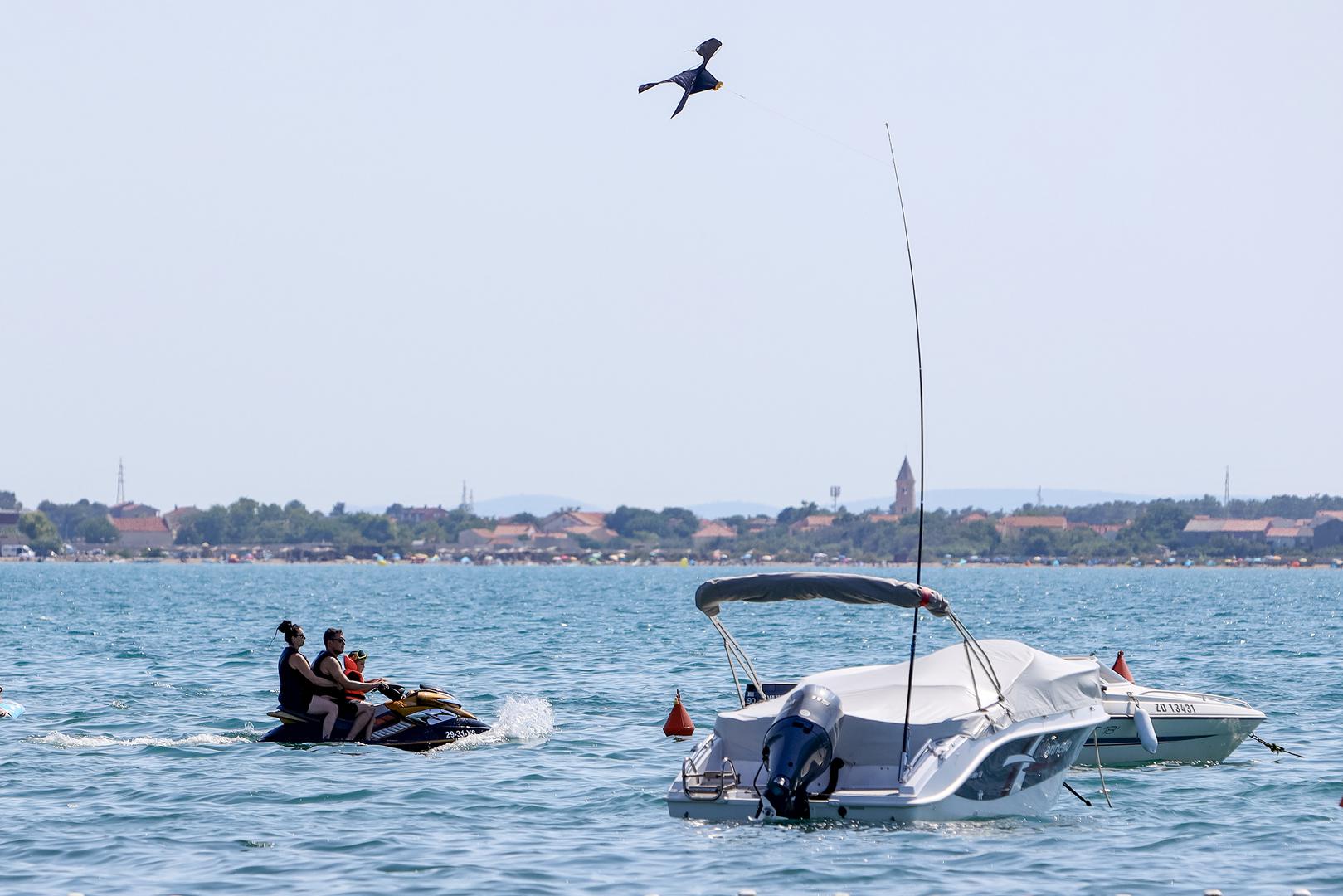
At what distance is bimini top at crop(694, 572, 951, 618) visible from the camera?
17.5 m

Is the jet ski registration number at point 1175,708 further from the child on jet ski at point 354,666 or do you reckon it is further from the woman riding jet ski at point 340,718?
the child on jet ski at point 354,666

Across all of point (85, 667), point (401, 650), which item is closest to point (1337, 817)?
point (85, 667)

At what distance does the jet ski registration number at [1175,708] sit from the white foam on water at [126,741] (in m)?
12.5

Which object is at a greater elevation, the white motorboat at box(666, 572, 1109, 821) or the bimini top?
the bimini top

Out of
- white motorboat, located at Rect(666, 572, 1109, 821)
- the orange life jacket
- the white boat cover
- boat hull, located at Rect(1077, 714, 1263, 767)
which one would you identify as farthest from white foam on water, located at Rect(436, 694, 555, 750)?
boat hull, located at Rect(1077, 714, 1263, 767)

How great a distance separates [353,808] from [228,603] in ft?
247

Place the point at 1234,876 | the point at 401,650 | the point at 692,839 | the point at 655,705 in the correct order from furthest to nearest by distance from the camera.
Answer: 1. the point at 401,650
2. the point at 655,705
3. the point at 692,839
4. the point at 1234,876

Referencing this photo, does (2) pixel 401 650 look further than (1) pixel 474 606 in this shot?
No

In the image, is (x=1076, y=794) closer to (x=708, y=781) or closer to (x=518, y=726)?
(x=708, y=781)

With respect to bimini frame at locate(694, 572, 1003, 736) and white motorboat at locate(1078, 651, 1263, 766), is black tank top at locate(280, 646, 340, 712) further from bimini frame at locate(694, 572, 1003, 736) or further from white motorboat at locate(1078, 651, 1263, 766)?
white motorboat at locate(1078, 651, 1263, 766)

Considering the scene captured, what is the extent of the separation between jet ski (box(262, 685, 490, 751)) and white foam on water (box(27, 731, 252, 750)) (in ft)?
2.54

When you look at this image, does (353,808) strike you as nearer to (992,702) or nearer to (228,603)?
(992,702)

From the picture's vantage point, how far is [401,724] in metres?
24.8

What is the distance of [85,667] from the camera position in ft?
132
